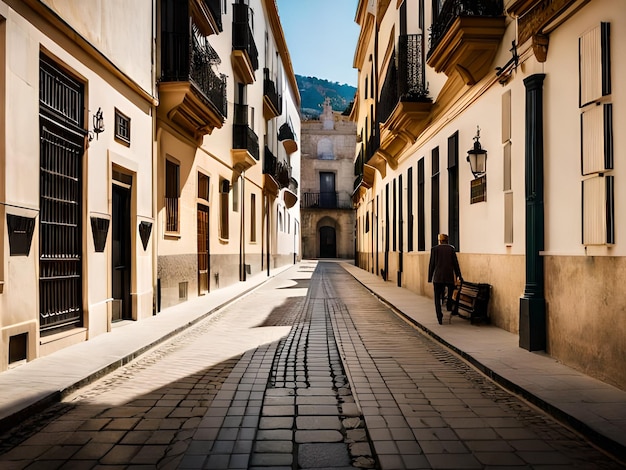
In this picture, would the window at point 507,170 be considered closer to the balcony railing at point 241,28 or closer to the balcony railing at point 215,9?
the balcony railing at point 215,9

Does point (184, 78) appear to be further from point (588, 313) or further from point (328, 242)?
point (328, 242)

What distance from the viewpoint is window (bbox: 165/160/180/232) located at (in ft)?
42.8

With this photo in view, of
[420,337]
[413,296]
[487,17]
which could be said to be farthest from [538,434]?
[413,296]

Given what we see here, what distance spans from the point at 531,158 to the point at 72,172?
6.42 m

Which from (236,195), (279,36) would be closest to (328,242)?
(279,36)

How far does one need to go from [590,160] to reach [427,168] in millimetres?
8946

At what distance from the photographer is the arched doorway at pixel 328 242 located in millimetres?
55875

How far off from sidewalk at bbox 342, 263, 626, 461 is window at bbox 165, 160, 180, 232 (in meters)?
6.47

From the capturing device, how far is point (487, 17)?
9016 mm

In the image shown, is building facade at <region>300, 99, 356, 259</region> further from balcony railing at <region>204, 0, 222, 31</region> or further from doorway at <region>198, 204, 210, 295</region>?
balcony railing at <region>204, 0, 222, 31</region>

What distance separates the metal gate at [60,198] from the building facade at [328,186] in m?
45.6

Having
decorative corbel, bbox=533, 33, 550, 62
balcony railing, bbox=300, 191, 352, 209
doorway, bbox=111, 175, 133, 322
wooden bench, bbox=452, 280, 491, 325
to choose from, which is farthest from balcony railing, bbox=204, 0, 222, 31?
balcony railing, bbox=300, 191, 352, 209

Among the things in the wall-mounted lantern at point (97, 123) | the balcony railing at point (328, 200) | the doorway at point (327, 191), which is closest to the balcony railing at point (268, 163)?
the wall-mounted lantern at point (97, 123)

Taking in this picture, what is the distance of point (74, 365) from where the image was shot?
6.58 meters
